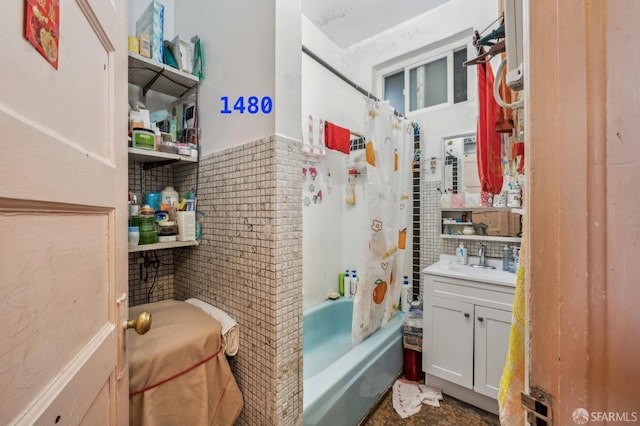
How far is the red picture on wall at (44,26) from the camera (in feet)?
0.97

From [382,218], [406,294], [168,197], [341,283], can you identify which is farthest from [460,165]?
[168,197]

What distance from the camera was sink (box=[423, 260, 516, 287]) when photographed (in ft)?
5.07

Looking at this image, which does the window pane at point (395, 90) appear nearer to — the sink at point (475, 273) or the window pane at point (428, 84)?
the window pane at point (428, 84)

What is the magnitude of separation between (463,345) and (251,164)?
5.58 ft

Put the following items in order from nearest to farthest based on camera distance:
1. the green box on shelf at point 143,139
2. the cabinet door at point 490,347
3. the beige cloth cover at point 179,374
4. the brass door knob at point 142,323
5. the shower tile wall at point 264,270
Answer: the brass door knob at point 142,323 < the beige cloth cover at point 179,374 < the shower tile wall at point 264,270 < the green box on shelf at point 143,139 < the cabinet door at point 490,347

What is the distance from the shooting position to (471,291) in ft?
5.27

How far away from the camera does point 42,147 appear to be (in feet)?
1.01

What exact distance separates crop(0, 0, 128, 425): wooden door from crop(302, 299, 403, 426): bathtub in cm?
91

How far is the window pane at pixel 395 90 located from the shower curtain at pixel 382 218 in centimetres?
41

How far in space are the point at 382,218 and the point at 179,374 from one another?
→ 4.69 ft

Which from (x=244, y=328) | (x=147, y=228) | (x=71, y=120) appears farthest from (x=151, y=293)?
(x=71, y=120)

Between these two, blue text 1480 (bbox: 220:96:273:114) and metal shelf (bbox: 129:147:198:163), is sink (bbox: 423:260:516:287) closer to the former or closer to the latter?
blue text 1480 (bbox: 220:96:273:114)

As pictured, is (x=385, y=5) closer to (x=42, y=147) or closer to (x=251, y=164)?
(x=251, y=164)

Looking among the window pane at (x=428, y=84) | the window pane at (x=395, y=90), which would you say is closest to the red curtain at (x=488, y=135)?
the window pane at (x=428, y=84)
